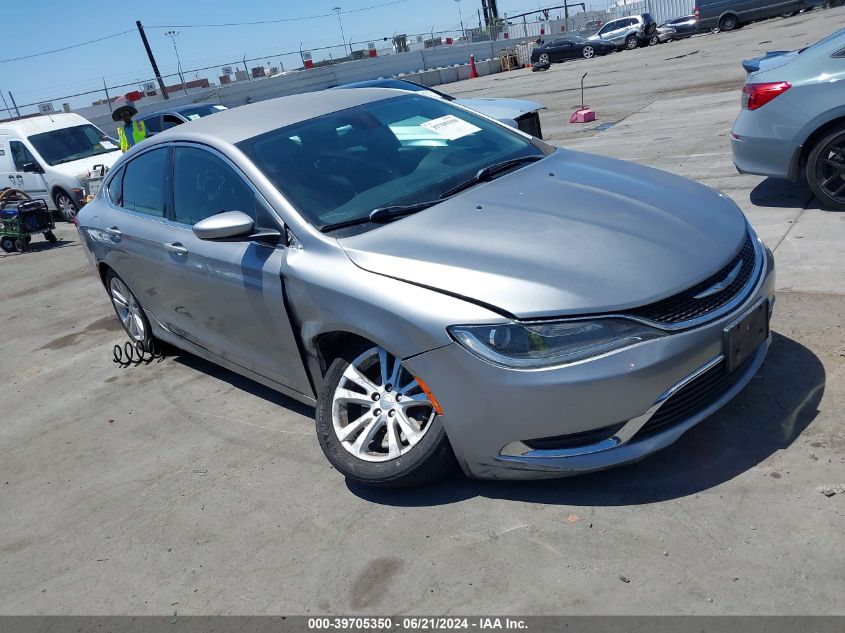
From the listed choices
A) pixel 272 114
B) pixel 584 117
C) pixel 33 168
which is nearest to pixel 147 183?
pixel 272 114

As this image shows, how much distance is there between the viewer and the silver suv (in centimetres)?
3606

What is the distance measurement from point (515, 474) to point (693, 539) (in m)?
0.71

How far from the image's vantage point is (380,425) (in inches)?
136

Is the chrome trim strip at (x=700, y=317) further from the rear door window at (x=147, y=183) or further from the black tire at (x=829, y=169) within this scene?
the black tire at (x=829, y=169)

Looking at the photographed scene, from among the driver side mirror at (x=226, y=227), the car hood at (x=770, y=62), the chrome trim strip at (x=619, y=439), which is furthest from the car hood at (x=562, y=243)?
the car hood at (x=770, y=62)

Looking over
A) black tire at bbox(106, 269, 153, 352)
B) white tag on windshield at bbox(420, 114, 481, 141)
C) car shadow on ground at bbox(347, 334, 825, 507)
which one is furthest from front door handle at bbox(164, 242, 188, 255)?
car shadow on ground at bbox(347, 334, 825, 507)

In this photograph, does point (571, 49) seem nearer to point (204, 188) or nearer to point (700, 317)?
point (204, 188)

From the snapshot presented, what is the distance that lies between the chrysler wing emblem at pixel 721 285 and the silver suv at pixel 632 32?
36.3 metres

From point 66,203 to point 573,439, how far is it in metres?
13.6

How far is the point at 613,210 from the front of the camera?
349 cm

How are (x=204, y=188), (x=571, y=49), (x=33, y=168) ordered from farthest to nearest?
(x=571, y=49)
(x=33, y=168)
(x=204, y=188)

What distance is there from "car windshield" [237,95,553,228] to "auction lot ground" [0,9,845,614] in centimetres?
138

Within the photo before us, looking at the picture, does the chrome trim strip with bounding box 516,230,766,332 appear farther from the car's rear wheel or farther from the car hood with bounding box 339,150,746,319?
the car's rear wheel
